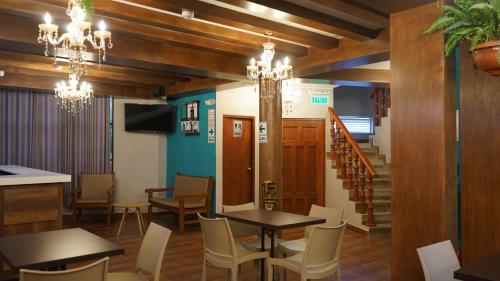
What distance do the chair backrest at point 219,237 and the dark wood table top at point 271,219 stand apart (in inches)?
13.6

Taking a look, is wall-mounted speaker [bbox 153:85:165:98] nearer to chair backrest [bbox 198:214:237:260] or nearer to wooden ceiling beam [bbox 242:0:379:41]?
wooden ceiling beam [bbox 242:0:379:41]

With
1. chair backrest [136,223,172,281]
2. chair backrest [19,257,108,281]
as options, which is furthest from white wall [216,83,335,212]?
chair backrest [19,257,108,281]

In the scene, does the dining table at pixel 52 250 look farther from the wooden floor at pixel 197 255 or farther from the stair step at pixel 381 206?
the stair step at pixel 381 206

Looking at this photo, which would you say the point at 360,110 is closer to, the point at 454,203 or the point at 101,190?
the point at 101,190

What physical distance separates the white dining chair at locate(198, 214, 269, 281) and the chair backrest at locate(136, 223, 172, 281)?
0.57 m

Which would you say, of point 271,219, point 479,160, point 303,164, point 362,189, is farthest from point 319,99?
point 479,160

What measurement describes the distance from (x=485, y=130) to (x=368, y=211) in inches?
145

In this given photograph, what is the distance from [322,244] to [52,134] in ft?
20.8

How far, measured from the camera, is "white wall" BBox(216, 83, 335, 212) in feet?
24.3

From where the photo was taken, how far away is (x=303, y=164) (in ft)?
27.0

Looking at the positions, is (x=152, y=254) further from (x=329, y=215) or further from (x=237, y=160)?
(x=237, y=160)

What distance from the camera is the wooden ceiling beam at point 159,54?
413 cm

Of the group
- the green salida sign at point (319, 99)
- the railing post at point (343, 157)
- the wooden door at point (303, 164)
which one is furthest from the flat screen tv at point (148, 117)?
the railing post at point (343, 157)

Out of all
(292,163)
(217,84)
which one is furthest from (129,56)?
(292,163)
